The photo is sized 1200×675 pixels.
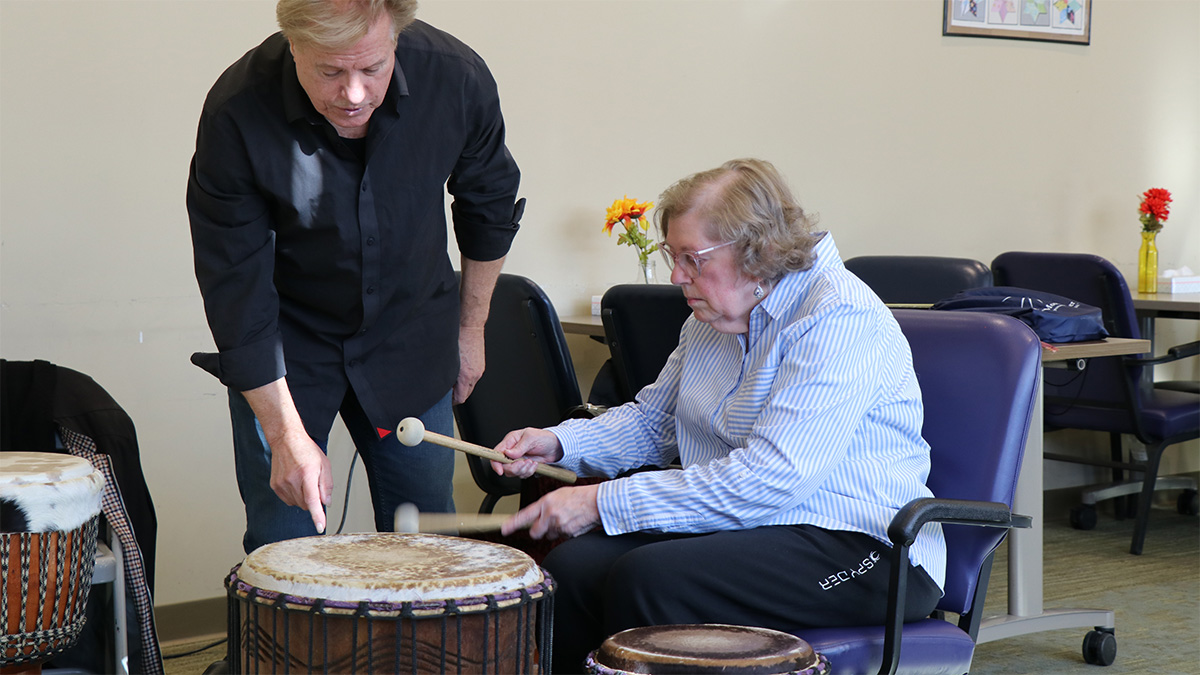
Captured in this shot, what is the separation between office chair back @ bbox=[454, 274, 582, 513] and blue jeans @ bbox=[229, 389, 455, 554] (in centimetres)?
56

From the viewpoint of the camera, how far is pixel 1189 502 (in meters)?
4.31

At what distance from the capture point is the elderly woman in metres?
1.59

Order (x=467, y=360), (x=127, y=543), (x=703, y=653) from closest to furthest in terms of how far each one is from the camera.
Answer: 1. (x=703, y=653)
2. (x=467, y=360)
3. (x=127, y=543)

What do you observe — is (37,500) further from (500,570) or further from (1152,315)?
(1152,315)

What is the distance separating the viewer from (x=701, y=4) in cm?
370

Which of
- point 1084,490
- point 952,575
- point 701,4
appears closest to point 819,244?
point 952,575

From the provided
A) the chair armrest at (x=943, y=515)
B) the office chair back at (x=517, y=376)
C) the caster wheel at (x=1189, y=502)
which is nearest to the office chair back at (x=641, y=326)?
the office chair back at (x=517, y=376)

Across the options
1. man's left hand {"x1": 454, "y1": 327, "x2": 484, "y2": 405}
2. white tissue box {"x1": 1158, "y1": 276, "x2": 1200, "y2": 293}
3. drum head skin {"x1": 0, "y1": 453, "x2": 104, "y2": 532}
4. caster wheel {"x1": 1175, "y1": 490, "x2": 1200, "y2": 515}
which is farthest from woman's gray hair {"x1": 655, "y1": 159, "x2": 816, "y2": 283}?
caster wheel {"x1": 1175, "y1": 490, "x2": 1200, "y2": 515}

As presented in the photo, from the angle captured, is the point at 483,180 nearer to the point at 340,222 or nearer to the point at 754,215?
the point at 340,222

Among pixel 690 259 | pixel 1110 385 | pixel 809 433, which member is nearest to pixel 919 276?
pixel 1110 385

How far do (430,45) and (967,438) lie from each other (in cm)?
106

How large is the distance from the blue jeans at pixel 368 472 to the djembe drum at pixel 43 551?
10.5 inches

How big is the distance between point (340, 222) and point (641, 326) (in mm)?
960

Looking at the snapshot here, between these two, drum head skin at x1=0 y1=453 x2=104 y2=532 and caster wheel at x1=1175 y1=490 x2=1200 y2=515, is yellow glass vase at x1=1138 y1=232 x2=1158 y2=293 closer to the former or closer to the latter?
caster wheel at x1=1175 y1=490 x2=1200 y2=515
